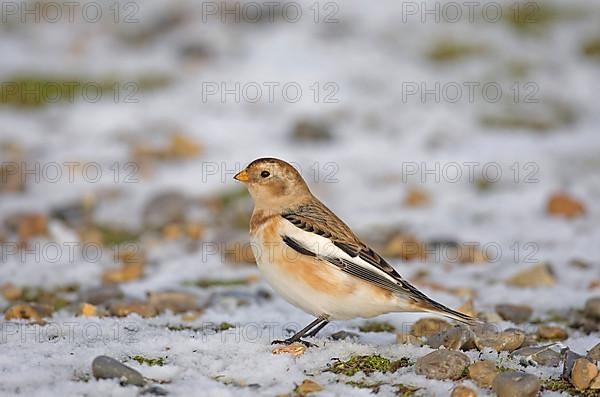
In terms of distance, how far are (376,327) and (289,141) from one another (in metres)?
4.68

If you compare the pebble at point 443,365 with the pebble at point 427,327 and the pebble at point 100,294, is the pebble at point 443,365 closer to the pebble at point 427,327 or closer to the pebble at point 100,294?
the pebble at point 427,327

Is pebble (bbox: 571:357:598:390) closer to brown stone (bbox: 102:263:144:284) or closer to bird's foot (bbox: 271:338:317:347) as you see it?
bird's foot (bbox: 271:338:317:347)

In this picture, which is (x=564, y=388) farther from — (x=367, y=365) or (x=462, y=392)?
(x=367, y=365)

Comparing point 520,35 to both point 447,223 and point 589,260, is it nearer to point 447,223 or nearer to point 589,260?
point 447,223

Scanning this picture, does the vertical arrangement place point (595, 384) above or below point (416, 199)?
below

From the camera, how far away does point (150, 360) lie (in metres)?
4.24

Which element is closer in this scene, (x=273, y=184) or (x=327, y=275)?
(x=327, y=275)

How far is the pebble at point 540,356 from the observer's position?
447 centimetres

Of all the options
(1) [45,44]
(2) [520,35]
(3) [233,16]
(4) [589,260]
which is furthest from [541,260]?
(1) [45,44]

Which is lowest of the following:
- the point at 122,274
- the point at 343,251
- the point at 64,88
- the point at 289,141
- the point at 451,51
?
the point at 122,274

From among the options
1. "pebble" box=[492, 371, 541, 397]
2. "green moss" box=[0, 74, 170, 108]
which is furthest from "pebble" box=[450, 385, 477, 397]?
"green moss" box=[0, 74, 170, 108]

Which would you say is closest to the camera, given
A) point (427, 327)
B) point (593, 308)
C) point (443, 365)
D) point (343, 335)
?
point (443, 365)

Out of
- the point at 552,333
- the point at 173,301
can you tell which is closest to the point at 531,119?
the point at 552,333

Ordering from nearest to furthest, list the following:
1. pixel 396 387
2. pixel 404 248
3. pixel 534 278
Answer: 1. pixel 396 387
2. pixel 534 278
3. pixel 404 248
